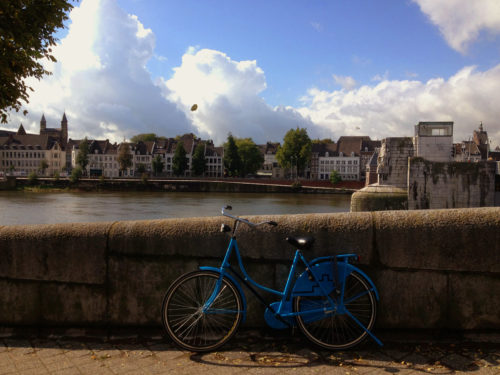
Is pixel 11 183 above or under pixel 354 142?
under

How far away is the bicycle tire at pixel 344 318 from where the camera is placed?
3.18 metres

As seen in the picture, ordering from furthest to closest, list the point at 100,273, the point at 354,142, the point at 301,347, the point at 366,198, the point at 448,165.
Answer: the point at 354,142
the point at 366,198
the point at 448,165
the point at 100,273
the point at 301,347

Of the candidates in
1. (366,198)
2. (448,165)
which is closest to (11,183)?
(366,198)

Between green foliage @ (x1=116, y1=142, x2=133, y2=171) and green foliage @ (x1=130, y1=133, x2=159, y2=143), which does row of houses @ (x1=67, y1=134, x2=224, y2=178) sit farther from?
green foliage @ (x1=130, y1=133, x2=159, y2=143)

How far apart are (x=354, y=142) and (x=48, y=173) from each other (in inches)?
3275

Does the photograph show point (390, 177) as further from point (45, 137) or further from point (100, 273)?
point (45, 137)

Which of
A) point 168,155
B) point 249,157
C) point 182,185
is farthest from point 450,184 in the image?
point 168,155

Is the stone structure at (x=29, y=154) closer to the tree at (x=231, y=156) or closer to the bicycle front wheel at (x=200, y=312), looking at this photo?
the tree at (x=231, y=156)

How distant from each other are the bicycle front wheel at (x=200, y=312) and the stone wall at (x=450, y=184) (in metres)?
23.7

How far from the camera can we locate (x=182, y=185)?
7931 centimetres

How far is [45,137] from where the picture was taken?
120312mm

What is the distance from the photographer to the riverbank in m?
74.8

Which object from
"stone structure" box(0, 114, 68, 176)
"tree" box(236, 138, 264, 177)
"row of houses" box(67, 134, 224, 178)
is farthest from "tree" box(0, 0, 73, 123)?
"stone structure" box(0, 114, 68, 176)

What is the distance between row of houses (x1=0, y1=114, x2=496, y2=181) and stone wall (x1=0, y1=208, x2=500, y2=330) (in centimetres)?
9197
